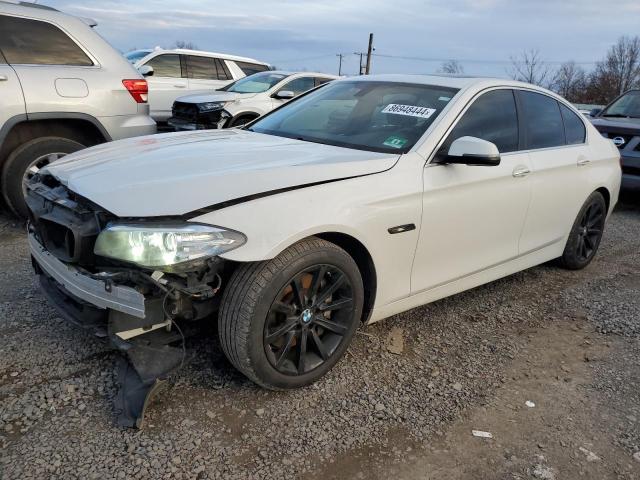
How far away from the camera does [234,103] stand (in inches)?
354

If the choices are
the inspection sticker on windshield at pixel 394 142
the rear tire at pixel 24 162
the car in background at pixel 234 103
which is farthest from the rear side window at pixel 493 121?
the car in background at pixel 234 103

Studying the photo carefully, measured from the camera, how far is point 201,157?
9.52 feet

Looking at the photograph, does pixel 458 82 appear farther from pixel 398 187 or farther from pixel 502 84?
pixel 398 187

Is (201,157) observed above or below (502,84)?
below

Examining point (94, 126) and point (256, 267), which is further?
point (94, 126)

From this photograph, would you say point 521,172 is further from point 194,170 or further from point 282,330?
point 194,170

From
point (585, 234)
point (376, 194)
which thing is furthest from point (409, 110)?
point (585, 234)

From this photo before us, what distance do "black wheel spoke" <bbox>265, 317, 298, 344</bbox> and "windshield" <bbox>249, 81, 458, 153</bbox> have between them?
114 cm

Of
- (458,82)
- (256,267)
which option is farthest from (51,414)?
(458,82)

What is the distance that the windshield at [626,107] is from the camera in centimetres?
869

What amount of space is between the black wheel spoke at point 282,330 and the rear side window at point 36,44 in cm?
398

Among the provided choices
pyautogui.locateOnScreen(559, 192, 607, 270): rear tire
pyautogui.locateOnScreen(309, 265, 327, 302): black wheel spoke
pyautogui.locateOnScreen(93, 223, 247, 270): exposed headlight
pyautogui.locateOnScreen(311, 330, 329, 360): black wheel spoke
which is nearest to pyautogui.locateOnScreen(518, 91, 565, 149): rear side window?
pyautogui.locateOnScreen(559, 192, 607, 270): rear tire

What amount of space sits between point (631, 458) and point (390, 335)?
1.46 metres

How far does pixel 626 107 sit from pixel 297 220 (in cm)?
833
